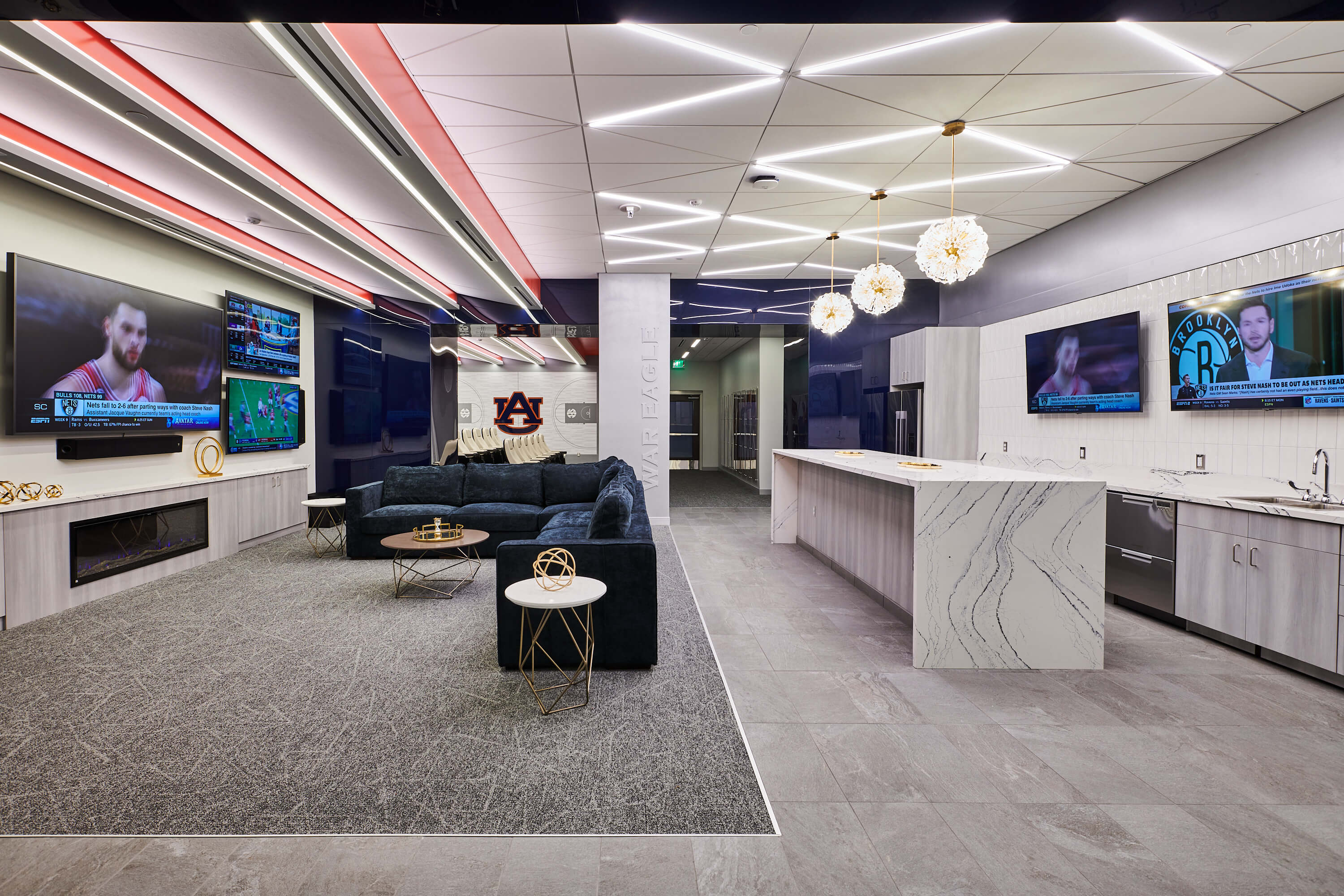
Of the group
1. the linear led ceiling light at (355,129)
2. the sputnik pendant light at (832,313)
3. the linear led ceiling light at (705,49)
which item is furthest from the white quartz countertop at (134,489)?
the sputnik pendant light at (832,313)

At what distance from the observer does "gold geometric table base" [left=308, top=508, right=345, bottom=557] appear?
5.96 metres

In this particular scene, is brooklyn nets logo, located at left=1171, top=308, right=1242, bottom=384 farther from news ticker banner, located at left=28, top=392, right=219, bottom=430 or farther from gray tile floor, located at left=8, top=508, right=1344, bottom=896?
news ticker banner, located at left=28, top=392, right=219, bottom=430

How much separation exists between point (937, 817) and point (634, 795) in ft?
3.42

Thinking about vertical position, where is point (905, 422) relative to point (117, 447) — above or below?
above

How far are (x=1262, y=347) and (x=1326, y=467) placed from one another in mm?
993

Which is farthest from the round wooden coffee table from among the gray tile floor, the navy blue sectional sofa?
the gray tile floor

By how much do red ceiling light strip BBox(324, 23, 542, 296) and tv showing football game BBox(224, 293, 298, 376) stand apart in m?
2.86

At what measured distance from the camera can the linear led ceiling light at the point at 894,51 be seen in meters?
2.99

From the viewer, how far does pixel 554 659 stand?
3195mm

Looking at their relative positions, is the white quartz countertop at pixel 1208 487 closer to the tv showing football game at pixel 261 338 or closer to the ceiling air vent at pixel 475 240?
the ceiling air vent at pixel 475 240

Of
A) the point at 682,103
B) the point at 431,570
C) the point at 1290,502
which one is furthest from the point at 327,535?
the point at 1290,502

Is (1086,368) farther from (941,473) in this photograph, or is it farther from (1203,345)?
(941,473)

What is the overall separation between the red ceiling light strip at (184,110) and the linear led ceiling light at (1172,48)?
198 inches

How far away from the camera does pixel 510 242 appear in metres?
6.65
